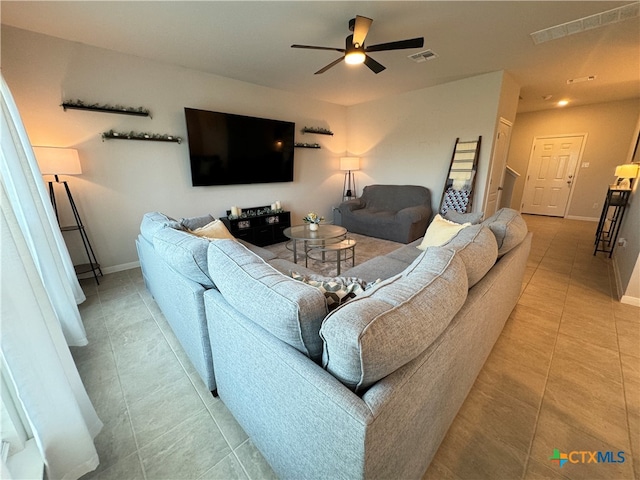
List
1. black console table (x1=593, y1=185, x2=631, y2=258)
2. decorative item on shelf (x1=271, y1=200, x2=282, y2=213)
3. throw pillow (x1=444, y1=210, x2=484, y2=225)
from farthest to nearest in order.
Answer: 1. decorative item on shelf (x1=271, y1=200, x2=282, y2=213)
2. black console table (x1=593, y1=185, x2=631, y2=258)
3. throw pillow (x1=444, y1=210, x2=484, y2=225)

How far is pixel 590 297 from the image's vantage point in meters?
2.42

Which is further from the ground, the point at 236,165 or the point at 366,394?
the point at 236,165

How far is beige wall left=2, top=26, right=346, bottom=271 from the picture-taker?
253 centimetres

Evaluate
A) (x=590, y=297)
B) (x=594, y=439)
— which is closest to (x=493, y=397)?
(x=594, y=439)


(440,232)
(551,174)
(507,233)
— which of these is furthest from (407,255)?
(551,174)

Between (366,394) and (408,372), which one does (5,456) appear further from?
(408,372)

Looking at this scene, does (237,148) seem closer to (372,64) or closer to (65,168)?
(65,168)

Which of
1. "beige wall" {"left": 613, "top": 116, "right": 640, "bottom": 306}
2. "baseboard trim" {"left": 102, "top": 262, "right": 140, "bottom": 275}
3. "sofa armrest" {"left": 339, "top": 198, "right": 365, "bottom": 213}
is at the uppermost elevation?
"sofa armrest" {"left": 339, "top": 198, "right": 365, "bottom": 213}

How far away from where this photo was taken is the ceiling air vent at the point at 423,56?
2.94m

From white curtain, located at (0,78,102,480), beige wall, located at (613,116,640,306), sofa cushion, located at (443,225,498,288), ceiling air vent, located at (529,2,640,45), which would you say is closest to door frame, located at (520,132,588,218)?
beige wall, located at (613,116,640,306)

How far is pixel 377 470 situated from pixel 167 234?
1561mm

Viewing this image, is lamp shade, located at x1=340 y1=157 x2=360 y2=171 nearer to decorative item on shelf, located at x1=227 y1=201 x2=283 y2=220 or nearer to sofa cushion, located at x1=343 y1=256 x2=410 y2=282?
decorative item on shelf, located at x1=227 y1=201 x2=283 y2=220

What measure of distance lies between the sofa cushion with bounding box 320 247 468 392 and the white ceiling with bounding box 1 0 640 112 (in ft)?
7.96

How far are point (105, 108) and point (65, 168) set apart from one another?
885mm
